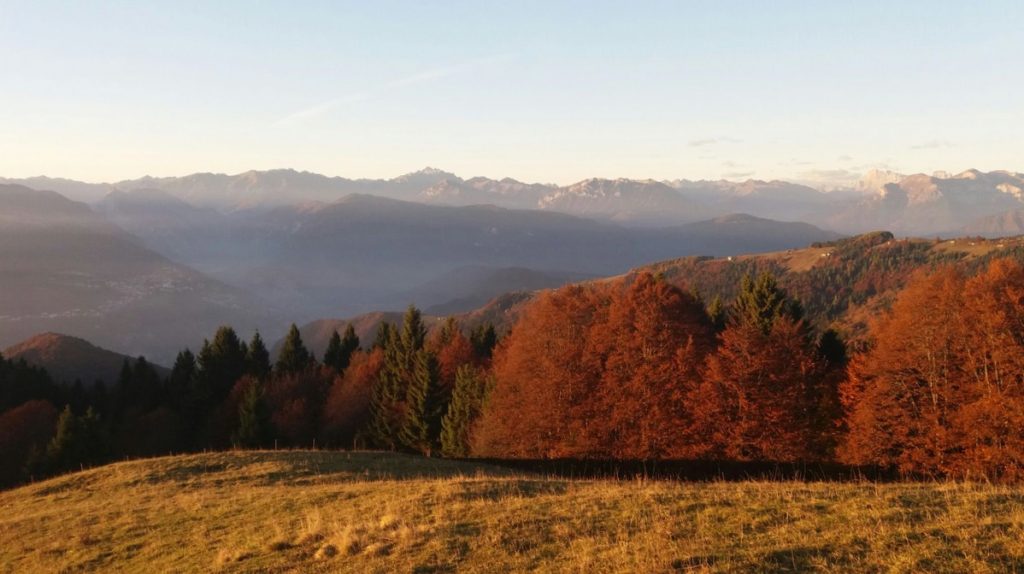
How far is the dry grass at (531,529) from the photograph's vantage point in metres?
11.5

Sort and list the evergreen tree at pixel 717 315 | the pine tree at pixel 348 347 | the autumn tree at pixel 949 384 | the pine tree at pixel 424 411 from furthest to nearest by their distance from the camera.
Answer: the pine tree at pixel 348 347 → the evergreen tree at pixel 717 315 → the pine tree at pixel 424 411 → the autumn tree at pixel 949 384

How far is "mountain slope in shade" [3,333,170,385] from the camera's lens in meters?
148

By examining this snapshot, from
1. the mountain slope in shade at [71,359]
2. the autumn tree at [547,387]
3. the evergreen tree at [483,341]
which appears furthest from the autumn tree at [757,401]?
the mountain slope in shade at [71,359]

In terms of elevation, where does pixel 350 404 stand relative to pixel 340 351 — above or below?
below

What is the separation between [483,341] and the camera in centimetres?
8981

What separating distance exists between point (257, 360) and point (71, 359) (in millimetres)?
93918

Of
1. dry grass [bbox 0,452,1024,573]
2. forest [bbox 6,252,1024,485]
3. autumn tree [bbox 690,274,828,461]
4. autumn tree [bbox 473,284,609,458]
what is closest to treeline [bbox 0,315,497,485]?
forest [bbox 6,252,1024,485]

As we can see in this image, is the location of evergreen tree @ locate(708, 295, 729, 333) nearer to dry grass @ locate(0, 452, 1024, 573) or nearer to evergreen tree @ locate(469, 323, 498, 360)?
evergreen tree @ locate(469, 323, 498, 360)

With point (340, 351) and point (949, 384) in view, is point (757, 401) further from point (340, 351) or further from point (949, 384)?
point (340, 351)

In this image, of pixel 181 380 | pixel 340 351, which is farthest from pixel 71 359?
pixel 340 351

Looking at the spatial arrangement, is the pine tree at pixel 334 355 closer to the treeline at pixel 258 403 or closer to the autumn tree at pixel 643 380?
the treeline at pixel 258 403

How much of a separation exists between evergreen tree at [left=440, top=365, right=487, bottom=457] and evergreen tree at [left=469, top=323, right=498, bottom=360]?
1021 inches

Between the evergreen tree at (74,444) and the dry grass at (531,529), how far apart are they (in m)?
38.7

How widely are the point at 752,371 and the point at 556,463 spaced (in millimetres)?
14153
